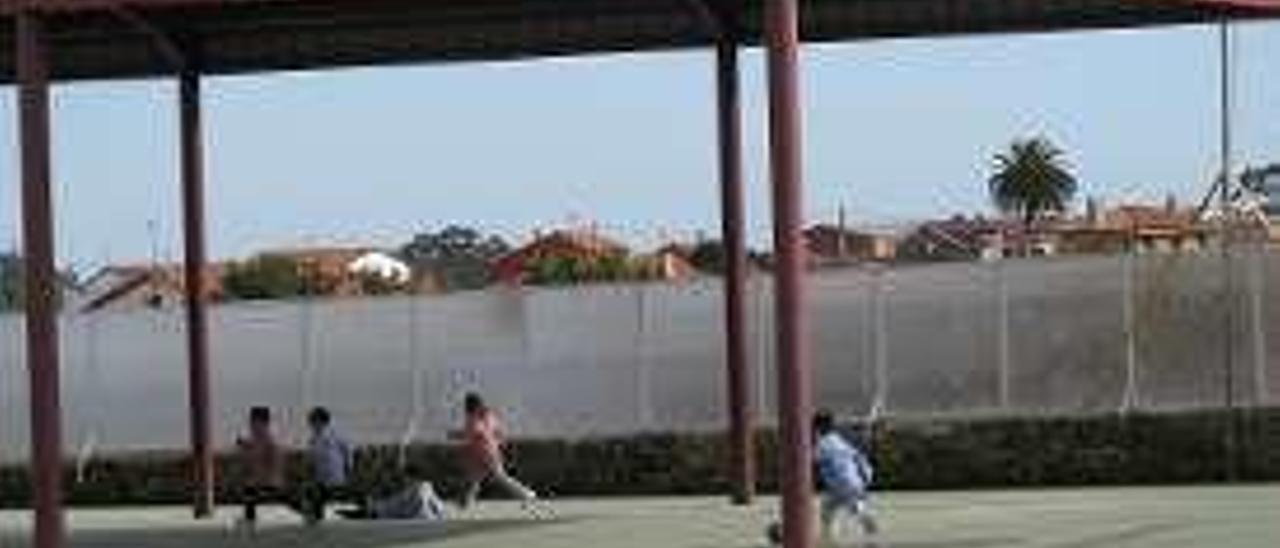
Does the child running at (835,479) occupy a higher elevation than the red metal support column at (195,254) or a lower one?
lower

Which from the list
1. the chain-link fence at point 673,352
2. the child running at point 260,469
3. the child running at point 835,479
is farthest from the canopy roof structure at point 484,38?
the child running at point 835,479

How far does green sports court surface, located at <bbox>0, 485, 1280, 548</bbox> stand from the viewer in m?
26.8

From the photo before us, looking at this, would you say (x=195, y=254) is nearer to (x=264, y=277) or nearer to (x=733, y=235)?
(x=733, y=235)

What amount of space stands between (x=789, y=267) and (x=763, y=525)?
8.96 metres

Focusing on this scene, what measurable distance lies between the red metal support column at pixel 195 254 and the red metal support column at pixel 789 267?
1425cm

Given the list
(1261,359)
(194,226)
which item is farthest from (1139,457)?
(194,226)

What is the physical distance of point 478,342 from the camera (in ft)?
152

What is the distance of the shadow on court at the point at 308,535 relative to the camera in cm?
3013

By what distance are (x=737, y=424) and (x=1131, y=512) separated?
4915mm

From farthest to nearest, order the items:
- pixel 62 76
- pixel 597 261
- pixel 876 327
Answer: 1. pixel 597 261
2. pixel 876 327
3. pixel 62 76

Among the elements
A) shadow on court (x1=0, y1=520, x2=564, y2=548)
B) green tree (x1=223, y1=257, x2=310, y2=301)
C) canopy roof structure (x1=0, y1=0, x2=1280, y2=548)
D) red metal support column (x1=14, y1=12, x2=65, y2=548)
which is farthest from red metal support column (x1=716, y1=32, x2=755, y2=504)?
green tree (x1=223, y1=257, x2=310, y2=301)

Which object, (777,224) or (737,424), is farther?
(737,424)

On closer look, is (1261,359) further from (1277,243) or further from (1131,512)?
(1131,512)

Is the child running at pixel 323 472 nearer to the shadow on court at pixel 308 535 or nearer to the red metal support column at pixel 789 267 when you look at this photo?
the shadow on court at pixel 308 535
